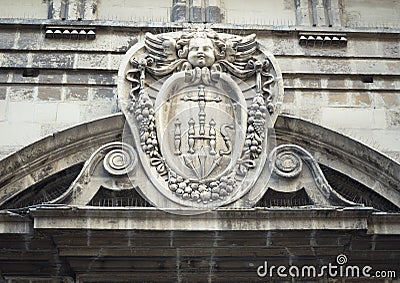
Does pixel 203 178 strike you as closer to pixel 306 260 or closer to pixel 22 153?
pixel 306 260

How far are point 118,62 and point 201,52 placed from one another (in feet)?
4.00

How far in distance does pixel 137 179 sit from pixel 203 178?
754 mm

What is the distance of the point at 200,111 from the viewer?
10.0 meters

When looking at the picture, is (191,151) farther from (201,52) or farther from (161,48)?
(161,48)

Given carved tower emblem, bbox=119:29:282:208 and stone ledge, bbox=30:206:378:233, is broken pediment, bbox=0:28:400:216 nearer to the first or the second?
carved tower emblem, bbox=119:29:282:208

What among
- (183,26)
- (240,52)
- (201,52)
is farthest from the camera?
(183,26)

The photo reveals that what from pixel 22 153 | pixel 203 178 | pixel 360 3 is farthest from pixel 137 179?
pixel 360 3

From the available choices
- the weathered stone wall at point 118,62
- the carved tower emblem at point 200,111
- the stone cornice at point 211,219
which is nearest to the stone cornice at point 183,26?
the weathered stone wall at point 118,62

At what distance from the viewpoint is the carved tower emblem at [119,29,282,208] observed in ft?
31.4

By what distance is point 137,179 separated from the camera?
9648 millimetres

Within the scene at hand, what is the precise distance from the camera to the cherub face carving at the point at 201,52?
10.3 metres

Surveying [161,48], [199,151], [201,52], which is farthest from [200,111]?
[161,48]

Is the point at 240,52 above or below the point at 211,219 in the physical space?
above

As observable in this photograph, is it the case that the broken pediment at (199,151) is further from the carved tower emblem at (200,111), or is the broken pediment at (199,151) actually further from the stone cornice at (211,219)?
the stone cornice at (211,219)
